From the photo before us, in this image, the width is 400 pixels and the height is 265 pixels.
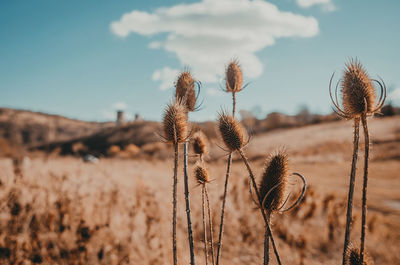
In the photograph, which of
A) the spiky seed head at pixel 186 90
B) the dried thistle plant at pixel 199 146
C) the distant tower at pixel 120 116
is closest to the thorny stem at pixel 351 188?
the spiky seed head at pixel 186 90

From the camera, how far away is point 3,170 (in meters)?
5.82

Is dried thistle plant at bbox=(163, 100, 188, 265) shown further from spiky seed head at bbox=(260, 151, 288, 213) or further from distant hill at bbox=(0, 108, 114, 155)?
distant hill at bbox=(0, 108, 114, 155)

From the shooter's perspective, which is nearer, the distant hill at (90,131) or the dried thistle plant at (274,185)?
the dried thistle plant at (274,185)

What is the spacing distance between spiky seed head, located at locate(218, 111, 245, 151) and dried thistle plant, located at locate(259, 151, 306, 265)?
0.27 metres

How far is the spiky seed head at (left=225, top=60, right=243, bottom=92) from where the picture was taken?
124 inches

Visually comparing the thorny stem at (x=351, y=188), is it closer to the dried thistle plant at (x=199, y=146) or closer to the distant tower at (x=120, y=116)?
→ the dried thistle plant at (x=199, y=146)

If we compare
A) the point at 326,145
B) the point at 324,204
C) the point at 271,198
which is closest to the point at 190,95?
the point at 271,198

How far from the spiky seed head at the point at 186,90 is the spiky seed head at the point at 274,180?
1006mm

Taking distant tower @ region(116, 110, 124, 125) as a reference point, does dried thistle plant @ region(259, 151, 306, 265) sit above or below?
below

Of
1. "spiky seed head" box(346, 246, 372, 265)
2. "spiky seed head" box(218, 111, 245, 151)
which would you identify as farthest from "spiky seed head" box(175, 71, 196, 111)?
"spiky seed head" box(346, 246, 372, 265)

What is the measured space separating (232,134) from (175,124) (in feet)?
1.59

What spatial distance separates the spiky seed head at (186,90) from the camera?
2.54m

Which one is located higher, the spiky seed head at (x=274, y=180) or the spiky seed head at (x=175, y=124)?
the spiky seed head at (x=175, y=124)

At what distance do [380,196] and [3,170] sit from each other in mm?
16429
